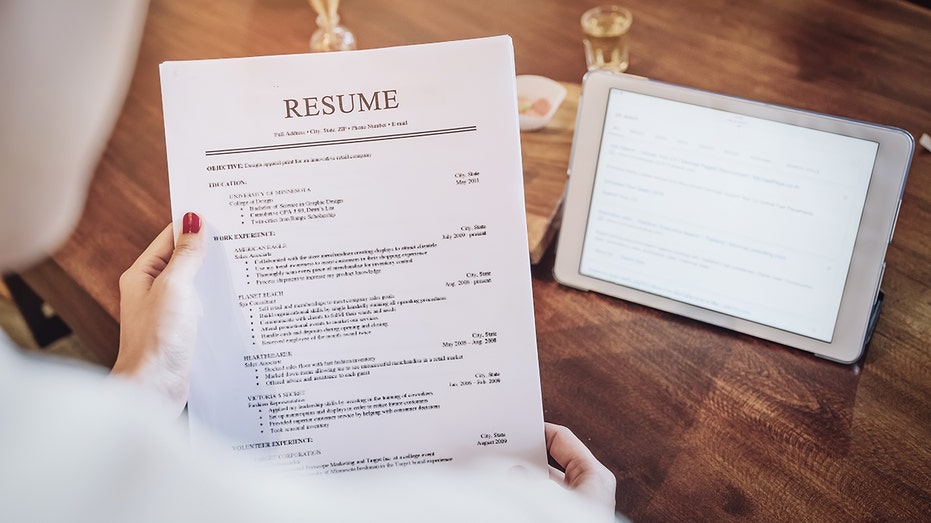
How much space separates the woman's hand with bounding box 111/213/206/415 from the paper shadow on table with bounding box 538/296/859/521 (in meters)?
0.34

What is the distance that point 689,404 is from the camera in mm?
703

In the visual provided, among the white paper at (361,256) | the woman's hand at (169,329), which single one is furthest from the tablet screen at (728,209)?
the woman's hand at (169,329)

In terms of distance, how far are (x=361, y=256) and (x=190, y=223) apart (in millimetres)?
150

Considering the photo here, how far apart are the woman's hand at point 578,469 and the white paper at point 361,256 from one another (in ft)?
0.07

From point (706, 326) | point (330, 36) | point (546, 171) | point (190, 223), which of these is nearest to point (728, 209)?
point (706, 326)

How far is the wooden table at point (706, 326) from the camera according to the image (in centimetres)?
65

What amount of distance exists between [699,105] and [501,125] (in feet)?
0.71

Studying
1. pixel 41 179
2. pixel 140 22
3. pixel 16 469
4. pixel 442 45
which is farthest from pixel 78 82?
pixel 140 22

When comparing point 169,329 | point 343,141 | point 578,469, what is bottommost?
point 578,469

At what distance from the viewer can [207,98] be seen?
624mm

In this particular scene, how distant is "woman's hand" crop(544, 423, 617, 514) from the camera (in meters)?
0.61

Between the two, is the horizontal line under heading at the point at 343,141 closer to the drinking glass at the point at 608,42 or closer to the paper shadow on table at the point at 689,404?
the paper shadow on table at the point at 689,404

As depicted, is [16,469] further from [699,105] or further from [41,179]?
[699,105]

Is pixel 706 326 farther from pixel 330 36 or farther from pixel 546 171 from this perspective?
pixel 330 36
